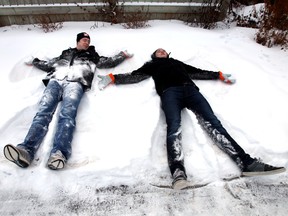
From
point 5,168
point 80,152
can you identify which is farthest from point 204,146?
point 5,168

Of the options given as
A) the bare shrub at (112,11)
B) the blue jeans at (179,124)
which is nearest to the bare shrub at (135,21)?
the bare shrub at (112,11)

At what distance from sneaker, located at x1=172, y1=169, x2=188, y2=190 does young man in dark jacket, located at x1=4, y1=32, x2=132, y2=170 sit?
1181 millimetres

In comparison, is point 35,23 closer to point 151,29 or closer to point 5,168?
point 151,29

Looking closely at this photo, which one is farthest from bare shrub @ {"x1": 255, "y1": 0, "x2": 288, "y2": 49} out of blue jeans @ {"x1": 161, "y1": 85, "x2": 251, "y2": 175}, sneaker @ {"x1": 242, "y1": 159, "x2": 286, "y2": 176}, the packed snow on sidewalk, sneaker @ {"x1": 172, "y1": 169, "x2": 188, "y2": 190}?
sneaker @ {"x1": 172, "y1": 169, "x2": 188, "y2": 190}

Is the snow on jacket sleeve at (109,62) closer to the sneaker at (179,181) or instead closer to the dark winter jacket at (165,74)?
the dark winter jacket at (165,74)

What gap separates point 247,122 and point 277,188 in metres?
0.96

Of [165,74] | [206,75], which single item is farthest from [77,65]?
[206,75]

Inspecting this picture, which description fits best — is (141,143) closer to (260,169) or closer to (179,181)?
(179,181)

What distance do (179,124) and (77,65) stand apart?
1912mm

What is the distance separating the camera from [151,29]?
19.0 feet

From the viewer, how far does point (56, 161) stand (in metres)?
2.48

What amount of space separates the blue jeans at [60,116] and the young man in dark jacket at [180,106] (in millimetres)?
602

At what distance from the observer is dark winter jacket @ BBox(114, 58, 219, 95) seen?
3533 mm

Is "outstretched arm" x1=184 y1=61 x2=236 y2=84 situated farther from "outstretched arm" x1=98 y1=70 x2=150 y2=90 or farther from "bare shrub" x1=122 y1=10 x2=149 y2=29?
"bare shrub" x1=122 y1=10 x2=149 y2=29
